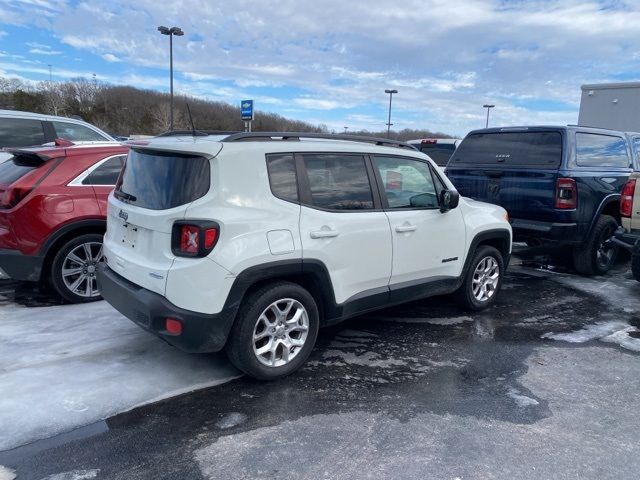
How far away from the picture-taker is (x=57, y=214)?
16.1ft

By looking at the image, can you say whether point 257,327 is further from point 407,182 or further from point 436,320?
point 436,320

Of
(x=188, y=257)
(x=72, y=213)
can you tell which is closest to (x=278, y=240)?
(x=188, y=257)

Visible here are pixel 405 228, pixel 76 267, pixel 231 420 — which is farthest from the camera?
pixel 76 267

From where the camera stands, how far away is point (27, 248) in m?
4.80

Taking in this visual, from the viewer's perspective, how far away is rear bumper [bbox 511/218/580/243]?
6.18m

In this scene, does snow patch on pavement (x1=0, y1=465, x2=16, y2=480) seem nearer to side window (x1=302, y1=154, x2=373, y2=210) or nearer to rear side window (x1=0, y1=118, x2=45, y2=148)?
side window (x1=302, y1=154, x2=373, y2=210)

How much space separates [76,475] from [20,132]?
6.98m

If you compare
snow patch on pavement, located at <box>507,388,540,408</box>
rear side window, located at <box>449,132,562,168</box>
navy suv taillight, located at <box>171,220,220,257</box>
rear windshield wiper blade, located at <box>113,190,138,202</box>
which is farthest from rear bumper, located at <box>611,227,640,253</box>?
rear windshield wiper blade, located at <box>113,190,138,202</box>

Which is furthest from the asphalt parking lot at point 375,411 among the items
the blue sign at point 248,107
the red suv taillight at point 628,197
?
the blue sign at point 248,107

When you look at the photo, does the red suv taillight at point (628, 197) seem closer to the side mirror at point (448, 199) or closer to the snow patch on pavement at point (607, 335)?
the snow patch on pavement at point (607, 335)

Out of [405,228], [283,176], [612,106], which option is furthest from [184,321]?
[612,106]

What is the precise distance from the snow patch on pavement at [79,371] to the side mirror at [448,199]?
237cm

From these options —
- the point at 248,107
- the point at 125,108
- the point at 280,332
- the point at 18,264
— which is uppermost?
the point at 125,108

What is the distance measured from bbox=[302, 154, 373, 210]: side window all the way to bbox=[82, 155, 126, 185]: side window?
2699 millimetres
